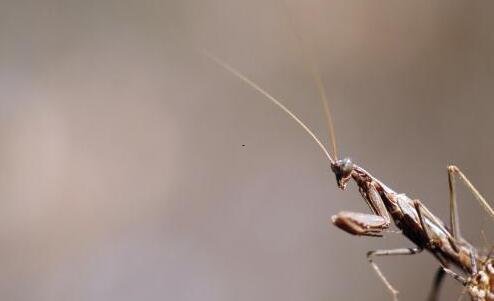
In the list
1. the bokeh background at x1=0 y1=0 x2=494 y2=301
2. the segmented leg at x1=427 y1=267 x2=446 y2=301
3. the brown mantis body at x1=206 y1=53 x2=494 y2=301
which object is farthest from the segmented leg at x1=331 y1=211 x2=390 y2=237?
the bokeh background at x1=0 y1=0 x2=494 y2=301

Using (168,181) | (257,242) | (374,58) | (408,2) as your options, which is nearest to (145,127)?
(168,181)

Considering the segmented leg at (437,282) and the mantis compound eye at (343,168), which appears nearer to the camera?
the segmented leg at (437,282)

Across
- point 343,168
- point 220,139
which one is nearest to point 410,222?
point 343,168

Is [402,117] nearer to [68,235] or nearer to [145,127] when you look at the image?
[145,127]

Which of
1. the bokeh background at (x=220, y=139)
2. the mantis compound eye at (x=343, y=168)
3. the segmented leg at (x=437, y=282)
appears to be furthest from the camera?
the bokeh background at (x=220, y=139)

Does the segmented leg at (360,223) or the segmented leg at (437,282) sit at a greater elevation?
the segmented leg at (360,223)

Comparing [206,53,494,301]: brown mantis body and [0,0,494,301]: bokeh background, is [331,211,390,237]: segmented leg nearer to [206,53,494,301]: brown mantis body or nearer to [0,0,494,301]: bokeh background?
[206,53,494,301]: brown mantis body

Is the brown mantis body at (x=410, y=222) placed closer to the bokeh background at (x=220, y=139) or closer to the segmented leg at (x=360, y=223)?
the segmented leg at (x=360, y=223)

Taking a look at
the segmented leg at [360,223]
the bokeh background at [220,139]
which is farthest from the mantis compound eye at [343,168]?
the bokeh background at [220,139]
